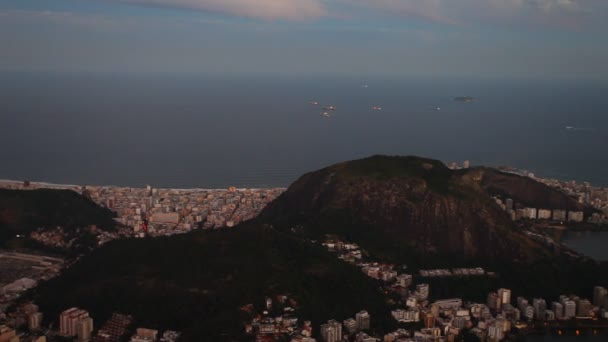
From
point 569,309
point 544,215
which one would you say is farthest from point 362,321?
point 544,215

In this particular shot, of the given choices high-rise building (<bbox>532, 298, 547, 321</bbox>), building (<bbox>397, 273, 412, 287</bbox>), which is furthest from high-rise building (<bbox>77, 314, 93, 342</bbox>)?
high-rise building (<bbox>532, 298, 547, 321</bbox>)

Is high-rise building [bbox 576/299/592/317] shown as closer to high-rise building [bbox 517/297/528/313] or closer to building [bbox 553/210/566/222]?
high-rise building [bbox 517/297/528/313]

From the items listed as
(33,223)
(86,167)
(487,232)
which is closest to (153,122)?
(86,167)

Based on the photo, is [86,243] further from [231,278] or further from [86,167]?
[86,167]

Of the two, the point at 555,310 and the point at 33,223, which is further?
the point at 33,223

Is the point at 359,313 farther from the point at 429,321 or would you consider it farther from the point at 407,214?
the point at 407,214

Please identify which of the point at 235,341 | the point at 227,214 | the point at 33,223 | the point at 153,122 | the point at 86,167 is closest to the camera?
the point at 235,341
